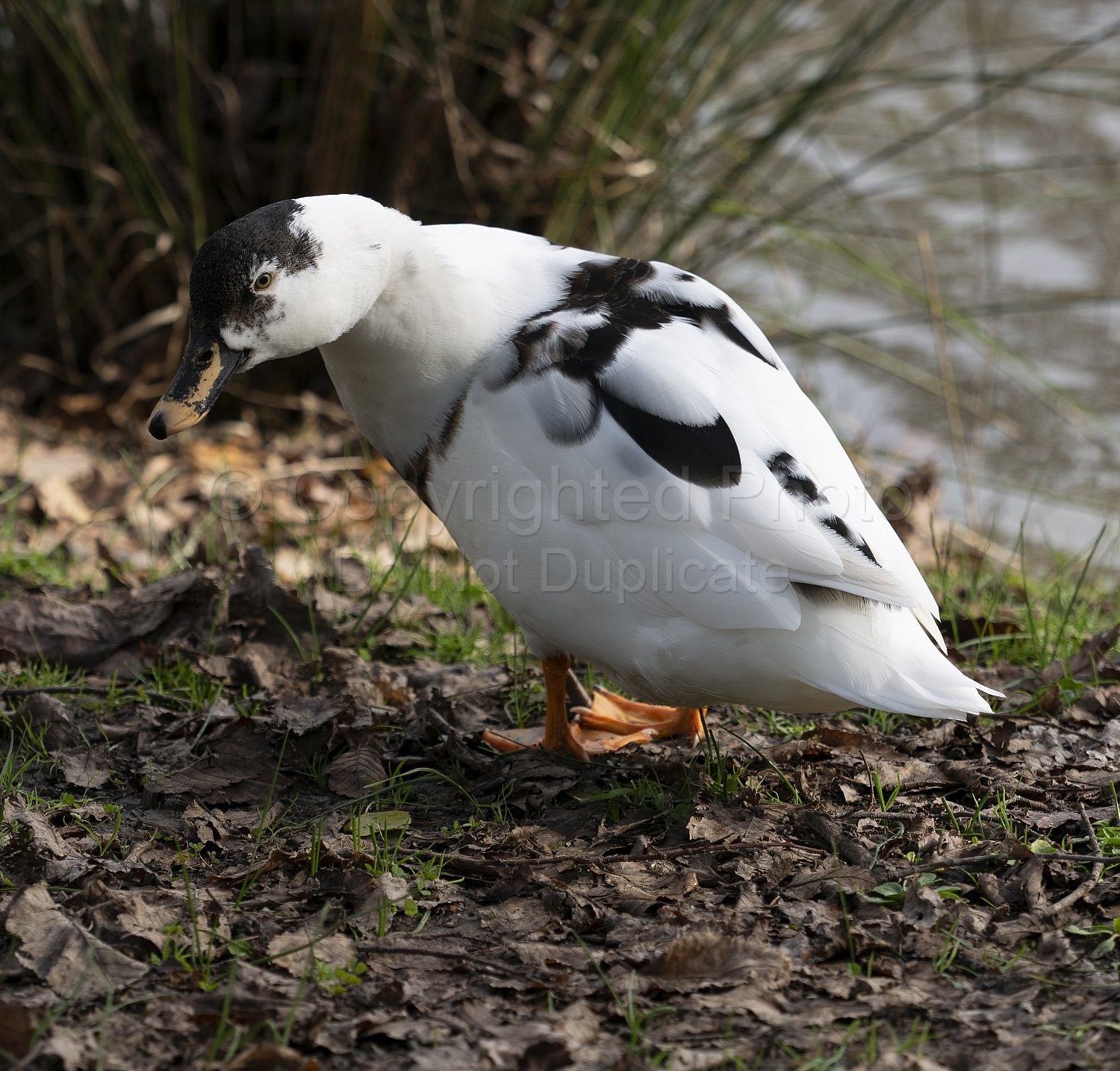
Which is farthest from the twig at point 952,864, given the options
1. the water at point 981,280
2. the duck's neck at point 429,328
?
the water at point 981,280

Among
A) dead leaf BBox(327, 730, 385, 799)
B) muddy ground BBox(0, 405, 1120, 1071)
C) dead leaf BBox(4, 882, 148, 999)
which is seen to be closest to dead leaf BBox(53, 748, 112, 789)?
muddy ground BBox(0, 405, 1120, 1071)

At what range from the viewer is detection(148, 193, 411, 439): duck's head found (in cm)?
276

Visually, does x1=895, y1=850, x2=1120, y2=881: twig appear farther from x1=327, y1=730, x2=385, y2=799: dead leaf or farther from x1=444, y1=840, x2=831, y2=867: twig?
x1=327, y1=730, x2=385, y2=799: dead leaf

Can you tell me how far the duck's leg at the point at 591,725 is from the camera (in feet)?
10.5

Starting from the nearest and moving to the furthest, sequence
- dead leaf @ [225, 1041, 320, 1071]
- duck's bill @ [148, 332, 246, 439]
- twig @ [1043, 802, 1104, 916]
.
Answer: dead leaf @ [225, 1041, 320, 1071] → twig @ [1043, 802, 1104, 916] → duck's bill @ [148, 332, 246, 439]

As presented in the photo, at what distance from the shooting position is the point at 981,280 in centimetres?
700

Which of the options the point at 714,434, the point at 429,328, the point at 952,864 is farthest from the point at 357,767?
the point at 952,864

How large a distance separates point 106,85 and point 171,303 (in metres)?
0.89

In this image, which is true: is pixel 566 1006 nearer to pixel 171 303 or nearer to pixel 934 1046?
pixel 934 1046

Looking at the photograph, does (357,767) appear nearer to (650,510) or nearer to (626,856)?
(626,856)

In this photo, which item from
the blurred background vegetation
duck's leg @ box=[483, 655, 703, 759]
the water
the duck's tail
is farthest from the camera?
the water

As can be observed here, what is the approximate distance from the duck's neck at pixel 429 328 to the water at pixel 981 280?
2434mm

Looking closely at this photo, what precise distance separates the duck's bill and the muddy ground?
29.5 inches

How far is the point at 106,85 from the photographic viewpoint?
16.3 feet
